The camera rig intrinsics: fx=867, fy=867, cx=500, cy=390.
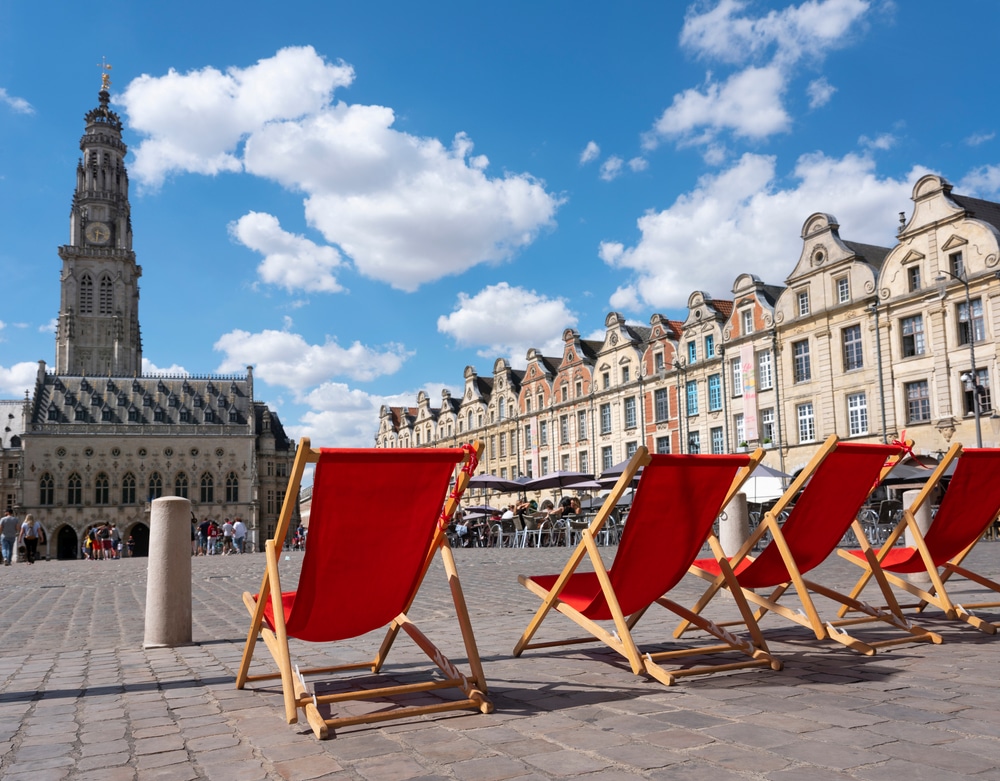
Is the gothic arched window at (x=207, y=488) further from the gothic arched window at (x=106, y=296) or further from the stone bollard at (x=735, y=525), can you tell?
the stone bollard at (x=735, y=525)

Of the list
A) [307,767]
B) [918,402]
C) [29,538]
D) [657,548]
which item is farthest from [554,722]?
[918,402]

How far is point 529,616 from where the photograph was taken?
7.62m

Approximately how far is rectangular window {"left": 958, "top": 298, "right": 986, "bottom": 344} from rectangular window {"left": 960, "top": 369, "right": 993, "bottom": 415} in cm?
121

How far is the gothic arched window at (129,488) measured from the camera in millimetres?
70625

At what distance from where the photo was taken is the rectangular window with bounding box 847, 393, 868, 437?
3347 cm

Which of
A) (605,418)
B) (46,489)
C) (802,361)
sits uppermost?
(802,361)

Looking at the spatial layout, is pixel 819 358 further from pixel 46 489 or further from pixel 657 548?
pixel 46 489

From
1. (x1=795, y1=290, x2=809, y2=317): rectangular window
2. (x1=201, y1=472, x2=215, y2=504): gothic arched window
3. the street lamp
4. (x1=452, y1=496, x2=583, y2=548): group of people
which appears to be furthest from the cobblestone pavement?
(x1=201, y1=472, x2=215, y2=504): gothic arched window

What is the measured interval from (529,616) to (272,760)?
4.56 m

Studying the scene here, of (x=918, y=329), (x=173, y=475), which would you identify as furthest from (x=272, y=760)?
(x=173, y=475)

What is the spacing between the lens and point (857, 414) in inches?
1334

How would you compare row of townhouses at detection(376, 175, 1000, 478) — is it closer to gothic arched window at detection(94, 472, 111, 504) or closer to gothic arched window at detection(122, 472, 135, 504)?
gothic arched window at detection(122, 472, 135, 504)

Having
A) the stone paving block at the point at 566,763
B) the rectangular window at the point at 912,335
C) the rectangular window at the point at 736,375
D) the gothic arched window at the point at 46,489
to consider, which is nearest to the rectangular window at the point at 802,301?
the rectangular window at the point at 736,375

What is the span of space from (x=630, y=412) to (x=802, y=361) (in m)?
12.2
